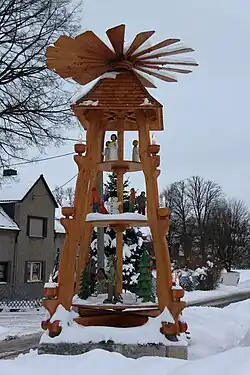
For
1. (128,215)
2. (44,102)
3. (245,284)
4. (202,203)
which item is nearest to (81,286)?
(128,215)

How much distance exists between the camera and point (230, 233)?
171 ft

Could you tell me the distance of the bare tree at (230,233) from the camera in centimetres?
4881

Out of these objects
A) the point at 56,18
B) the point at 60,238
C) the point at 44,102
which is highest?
the point at 56,18

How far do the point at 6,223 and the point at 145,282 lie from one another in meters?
19.2

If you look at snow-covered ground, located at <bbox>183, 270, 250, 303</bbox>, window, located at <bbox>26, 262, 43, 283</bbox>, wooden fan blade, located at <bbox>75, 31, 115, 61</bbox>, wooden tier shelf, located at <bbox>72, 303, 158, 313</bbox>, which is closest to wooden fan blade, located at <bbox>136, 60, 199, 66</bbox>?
wooden fan blade, located at <bbox>75, 31, 115, 61</bbox>

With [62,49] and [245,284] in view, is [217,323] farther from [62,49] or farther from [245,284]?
[245,284]

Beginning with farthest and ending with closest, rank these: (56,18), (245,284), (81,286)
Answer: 1. (245,284)
2. (56,18)
3. (81,286)

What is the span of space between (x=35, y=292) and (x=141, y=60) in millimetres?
20886

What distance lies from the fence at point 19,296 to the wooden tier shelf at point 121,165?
1635cm

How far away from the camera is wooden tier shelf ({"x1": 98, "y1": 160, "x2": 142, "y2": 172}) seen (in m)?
6.52

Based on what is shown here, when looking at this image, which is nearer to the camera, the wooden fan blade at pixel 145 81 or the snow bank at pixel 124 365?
the snow bank at pixel 124 365

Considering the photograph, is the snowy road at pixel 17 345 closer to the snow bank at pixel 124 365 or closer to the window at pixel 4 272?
the snow bank at pixel 124 365

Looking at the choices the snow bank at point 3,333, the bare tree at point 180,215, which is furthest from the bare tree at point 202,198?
the snow bank at point 3,333

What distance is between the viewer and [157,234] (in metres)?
5.82
